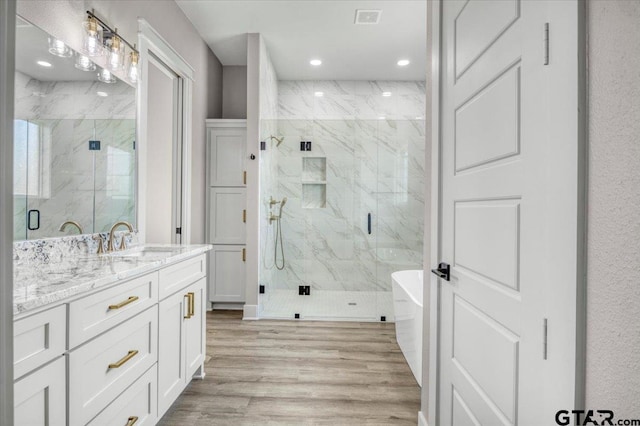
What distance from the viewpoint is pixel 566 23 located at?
72 cm

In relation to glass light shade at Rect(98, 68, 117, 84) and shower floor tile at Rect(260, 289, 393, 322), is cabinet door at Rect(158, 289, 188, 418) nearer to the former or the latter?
glass light shade at Rect(98, 68, 117, 84)

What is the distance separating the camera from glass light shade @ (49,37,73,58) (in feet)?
5.63

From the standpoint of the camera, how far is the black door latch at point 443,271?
1.41m

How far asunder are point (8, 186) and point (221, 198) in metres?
3.50

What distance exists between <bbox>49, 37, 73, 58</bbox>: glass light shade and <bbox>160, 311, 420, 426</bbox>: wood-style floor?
6.61 ft

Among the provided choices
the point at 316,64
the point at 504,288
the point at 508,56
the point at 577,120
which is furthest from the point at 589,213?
the point at 316,64

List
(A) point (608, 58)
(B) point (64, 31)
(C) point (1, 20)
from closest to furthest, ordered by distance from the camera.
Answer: (C) point (1, 20) → (A) point (608, 58) → (B) point (64, 31)

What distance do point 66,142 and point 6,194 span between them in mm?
1664

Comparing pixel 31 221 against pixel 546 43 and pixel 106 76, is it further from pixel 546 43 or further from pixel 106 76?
pixel 546 43

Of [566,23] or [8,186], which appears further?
[566,23]

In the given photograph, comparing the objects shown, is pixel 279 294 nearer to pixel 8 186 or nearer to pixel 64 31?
pixel 64 31

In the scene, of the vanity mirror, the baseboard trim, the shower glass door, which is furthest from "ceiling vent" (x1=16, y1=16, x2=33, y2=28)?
the baseboard trim

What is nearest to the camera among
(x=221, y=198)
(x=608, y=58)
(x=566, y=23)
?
(x=608, y=58)

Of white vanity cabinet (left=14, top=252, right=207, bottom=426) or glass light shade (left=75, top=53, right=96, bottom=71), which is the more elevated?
glass light shade (left=75, top=53, right=96, bottom=71)
